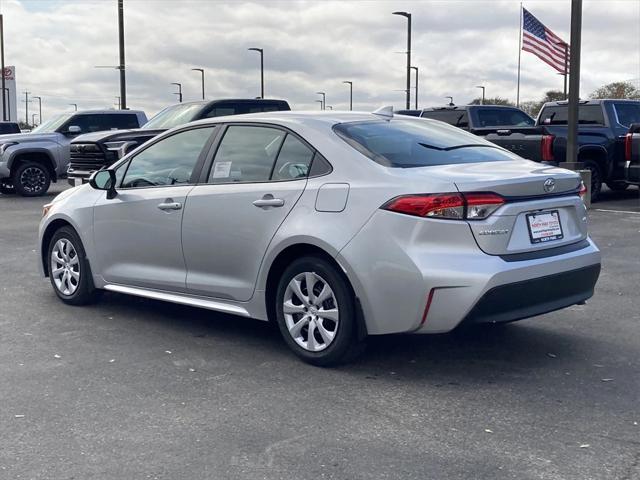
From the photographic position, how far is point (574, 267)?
5.48 m

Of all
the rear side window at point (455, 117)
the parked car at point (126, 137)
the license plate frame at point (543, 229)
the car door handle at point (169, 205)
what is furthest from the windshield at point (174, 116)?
the license plate frame at point (543, 229)

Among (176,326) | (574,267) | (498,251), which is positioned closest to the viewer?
(498,251)

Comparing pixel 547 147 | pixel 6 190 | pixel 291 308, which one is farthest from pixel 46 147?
pixel 291 308

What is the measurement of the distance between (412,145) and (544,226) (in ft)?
3.23

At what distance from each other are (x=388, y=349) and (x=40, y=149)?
15.5 meters

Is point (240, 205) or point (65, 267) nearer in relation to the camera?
point (240, 205)

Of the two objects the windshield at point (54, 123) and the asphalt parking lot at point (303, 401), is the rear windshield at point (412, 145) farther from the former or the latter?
the windshield at point (54, 123)

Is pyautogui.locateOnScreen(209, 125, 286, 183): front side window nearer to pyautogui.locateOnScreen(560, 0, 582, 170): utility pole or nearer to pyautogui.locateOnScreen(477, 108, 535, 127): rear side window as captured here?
pyautogui.locateOnScreen(560, 0, 582, 170): utility pole

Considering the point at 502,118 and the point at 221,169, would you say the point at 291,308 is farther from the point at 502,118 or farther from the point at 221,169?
the point at 502,118

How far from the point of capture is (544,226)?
537 centimetres

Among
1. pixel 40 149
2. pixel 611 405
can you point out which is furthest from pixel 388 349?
pixel 40 149

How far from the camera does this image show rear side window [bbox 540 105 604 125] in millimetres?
17250

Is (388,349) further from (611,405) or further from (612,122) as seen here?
(612,122)

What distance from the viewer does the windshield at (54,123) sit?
20273mm
